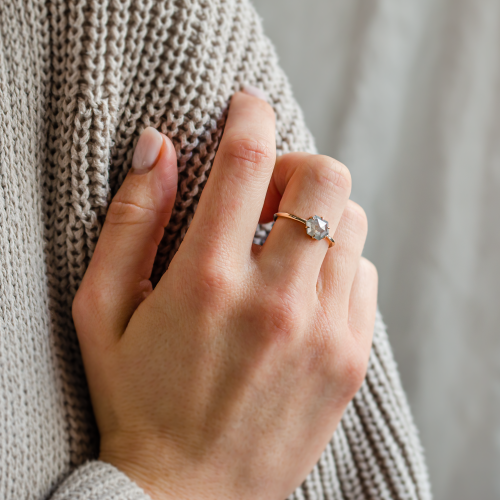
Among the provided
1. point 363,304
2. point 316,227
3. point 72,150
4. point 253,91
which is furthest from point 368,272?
point 72,150

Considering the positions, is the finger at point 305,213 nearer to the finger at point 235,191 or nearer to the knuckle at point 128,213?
the finger at point 235,191

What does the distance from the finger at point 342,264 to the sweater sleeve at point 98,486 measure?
310 millimetres

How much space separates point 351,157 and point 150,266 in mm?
515

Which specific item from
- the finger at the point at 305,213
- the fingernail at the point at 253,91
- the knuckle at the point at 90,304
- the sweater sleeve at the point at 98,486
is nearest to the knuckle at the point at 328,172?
the finger at the point at 305,213

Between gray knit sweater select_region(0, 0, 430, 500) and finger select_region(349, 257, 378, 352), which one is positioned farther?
finger select_region(349, 257, 378, 352)

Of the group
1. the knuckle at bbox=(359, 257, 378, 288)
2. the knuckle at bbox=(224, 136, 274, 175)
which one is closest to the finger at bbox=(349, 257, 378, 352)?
the knuckle at bbox=(359, 257, 378, 288)

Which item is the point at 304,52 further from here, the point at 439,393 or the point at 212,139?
the point at 439,393

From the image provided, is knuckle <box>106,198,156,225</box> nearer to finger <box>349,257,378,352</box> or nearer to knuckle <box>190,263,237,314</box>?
knuckle <box>190,263,237,314</box>

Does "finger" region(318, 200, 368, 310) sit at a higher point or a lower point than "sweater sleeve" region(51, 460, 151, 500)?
higher

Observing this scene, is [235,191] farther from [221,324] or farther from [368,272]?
[368,272]

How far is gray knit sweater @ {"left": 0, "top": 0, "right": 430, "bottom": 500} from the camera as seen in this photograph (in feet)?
1.58

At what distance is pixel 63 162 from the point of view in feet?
1.64

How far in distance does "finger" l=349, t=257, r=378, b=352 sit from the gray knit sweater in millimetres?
252

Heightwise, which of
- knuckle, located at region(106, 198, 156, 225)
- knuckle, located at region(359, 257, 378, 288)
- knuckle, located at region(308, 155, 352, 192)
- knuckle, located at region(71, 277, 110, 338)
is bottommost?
knuckle, located at region(71, 277, 110, 338)
